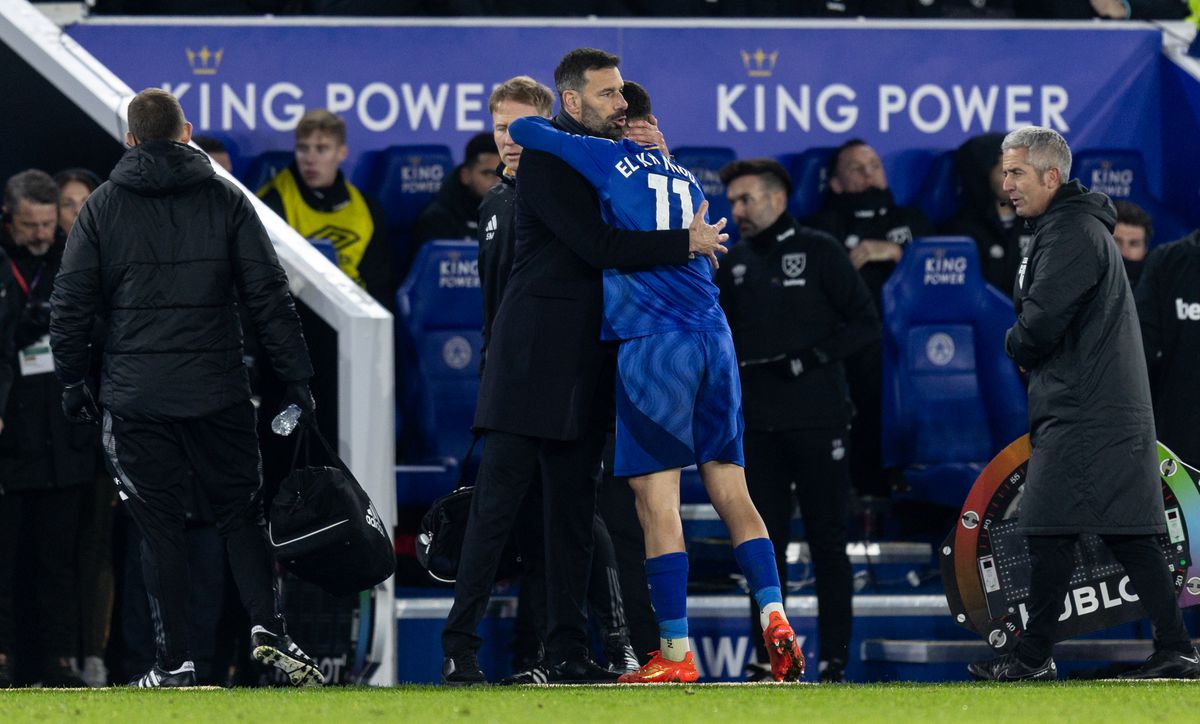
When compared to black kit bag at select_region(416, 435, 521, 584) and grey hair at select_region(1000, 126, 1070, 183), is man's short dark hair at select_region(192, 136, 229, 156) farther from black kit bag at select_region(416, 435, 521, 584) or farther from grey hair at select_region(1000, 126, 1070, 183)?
grey hair at select_region(1000, 126, 1070, 183)

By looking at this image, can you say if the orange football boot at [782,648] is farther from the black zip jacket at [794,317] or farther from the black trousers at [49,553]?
the black trousers at [49,553]

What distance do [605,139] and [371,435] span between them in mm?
1775

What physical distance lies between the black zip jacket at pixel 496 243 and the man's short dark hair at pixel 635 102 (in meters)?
0.41

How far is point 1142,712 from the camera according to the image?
4969mm

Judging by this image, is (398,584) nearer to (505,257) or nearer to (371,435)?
(371,435)

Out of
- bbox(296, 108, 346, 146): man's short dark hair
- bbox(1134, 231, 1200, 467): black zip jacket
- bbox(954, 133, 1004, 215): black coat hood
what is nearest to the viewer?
bbox(1134, 231, 1200, 467): black zip jacket

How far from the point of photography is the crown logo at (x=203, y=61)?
9.59 m

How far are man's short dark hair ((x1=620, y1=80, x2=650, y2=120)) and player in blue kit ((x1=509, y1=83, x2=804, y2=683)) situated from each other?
0.21 meters

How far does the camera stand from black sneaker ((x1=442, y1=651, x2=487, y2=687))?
567 cm

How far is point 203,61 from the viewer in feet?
31.5

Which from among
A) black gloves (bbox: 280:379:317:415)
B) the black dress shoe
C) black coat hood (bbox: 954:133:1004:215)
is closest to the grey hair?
the black dress shoe

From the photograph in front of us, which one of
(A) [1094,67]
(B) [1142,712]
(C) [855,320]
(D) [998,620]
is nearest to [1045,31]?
(A) [1094,67]

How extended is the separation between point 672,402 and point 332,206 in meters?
3.50

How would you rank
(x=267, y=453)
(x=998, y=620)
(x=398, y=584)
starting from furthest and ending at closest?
1. (x=398, y=584)
2. (x=267, y=453)
3. (x=998, y=620)
